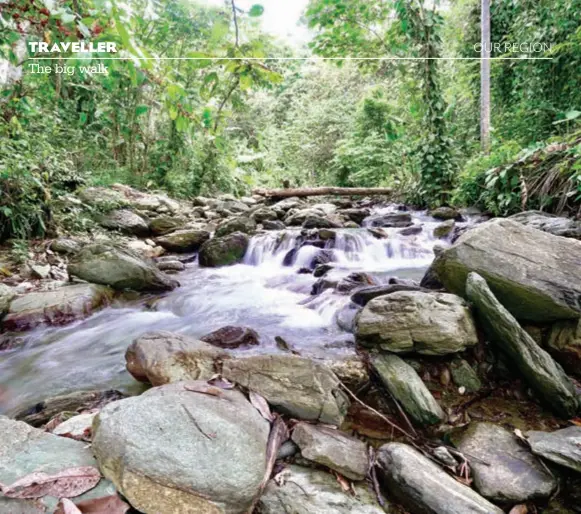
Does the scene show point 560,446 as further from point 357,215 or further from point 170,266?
point 357,215

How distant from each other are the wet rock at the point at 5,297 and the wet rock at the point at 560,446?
16.3 ft

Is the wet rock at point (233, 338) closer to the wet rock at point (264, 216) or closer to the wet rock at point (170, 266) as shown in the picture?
the wet rock at point (170, 266)

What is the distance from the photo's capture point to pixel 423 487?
5.68 feet

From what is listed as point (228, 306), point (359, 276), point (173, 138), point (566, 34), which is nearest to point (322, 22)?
point (359, 276)

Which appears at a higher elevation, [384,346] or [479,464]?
[384,346]

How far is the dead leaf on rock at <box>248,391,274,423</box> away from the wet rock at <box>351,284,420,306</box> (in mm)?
1931

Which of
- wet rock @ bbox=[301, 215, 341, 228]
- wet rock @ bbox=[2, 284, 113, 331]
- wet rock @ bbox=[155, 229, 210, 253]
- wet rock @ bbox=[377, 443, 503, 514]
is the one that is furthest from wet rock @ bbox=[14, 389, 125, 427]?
wet rock @ bbox=[301, 215, 341, 228]

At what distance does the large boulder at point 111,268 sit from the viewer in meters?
4.88

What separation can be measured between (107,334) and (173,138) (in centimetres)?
923

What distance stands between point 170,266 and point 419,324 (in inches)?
191

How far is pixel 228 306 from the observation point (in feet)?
16.2

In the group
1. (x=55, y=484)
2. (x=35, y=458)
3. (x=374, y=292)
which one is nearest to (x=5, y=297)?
(x=35, y=458)

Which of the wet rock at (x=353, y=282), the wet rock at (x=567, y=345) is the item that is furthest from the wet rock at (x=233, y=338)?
the wet rock at (x=567, y=345)

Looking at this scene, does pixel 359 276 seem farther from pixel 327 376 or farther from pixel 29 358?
pixel 29 358
